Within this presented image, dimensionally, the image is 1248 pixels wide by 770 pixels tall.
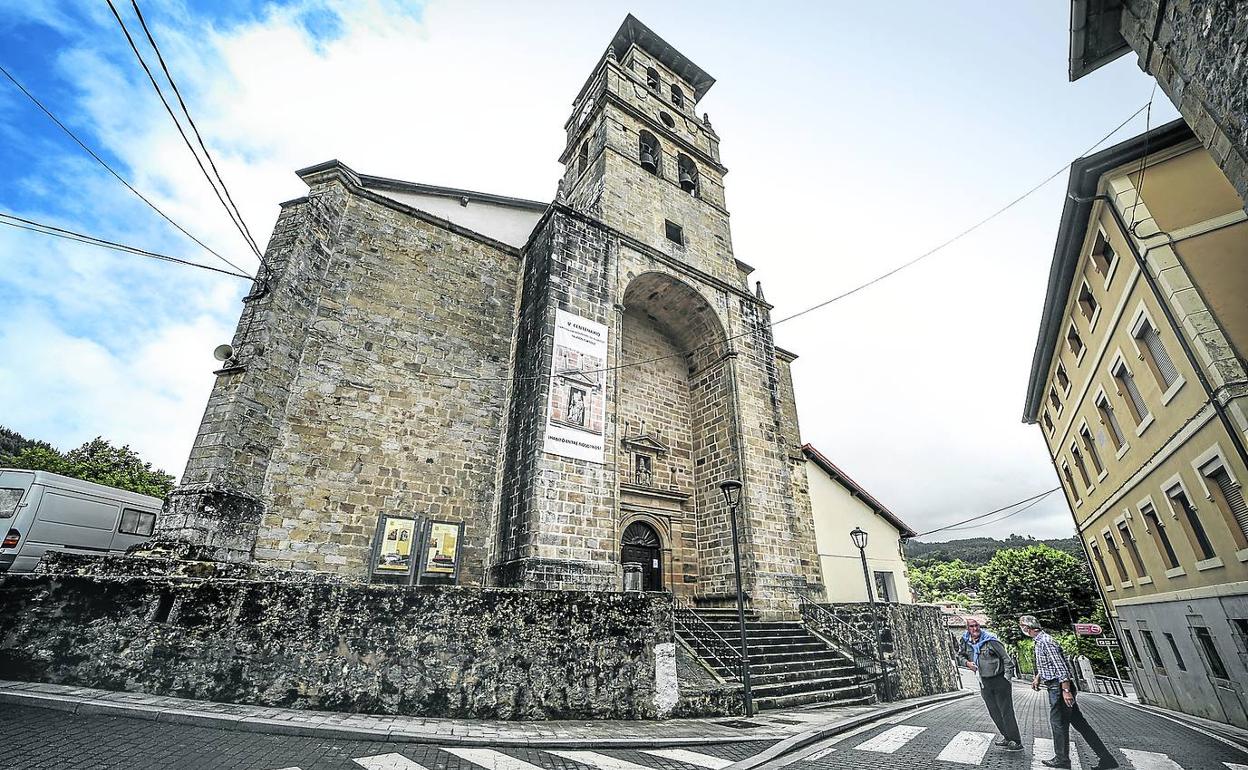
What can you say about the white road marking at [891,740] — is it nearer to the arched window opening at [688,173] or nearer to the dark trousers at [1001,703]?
the dark trousers at [1001,703]

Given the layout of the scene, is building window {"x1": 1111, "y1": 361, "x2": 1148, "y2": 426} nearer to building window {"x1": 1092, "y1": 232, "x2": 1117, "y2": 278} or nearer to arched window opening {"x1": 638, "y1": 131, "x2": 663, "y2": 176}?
building window {"x1": 1092, "y1": 232, "x2": 1117, "y2": 278}

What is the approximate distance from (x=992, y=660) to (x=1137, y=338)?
858cm

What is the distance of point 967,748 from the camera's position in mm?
5230

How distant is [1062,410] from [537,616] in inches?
721

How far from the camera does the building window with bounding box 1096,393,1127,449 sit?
11826mm

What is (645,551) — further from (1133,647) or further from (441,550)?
(1133,647)

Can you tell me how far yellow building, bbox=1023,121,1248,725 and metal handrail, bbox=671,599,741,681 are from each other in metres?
8.15

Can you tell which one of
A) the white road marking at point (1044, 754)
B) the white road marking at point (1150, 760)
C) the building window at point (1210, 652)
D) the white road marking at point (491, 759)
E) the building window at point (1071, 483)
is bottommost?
the white road marking at point (1150, 760)

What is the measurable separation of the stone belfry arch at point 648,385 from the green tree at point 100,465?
21.2 meters

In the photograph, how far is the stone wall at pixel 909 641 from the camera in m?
10.5

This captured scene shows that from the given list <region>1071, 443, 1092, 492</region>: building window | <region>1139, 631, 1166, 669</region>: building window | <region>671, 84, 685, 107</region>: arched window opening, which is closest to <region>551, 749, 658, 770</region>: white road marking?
<region>1139, 631, 1166, 669</region>: building window

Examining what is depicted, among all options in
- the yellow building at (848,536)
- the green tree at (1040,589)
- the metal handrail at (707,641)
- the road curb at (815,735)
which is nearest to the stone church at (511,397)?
the metal handrail at (707,641)

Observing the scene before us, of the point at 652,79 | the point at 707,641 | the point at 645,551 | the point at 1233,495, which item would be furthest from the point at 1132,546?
the point at 652,79

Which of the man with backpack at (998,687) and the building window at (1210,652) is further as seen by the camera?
the building window at (1210,652)
